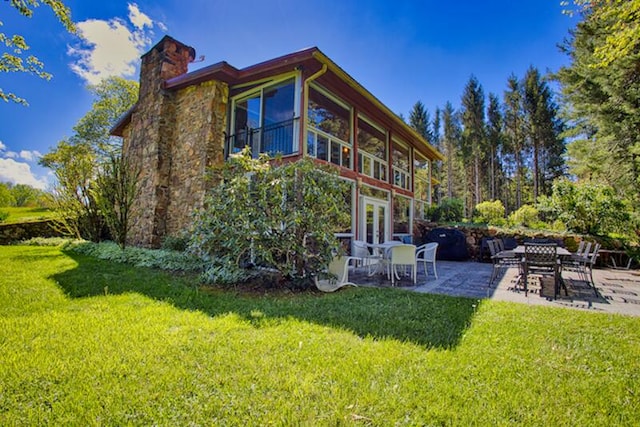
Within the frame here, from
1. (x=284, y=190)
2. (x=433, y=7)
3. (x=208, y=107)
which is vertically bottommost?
(x=284, y=190)

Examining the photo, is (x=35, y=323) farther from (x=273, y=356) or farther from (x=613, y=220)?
(x=613, y=220)

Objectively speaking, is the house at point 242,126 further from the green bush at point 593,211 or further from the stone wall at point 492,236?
the green bush at point 593,211

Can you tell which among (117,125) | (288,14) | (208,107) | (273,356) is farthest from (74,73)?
(273,356)

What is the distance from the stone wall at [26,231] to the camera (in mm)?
12070

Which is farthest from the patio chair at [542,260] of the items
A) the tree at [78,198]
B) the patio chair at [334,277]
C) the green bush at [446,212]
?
the tree at [78,198]

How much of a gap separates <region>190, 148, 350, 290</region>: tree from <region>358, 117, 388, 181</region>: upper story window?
206 inches

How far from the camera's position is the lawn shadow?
3339 mm

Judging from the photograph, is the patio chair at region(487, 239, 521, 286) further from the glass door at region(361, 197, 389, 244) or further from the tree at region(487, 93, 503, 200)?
the tree at region(487, 93, 503, 200)

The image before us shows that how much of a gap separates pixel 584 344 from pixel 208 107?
9601 millimetres

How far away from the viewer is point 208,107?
9000 mm

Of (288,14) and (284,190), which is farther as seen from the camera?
(288,14)

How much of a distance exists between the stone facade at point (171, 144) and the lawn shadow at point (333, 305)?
3.50 metres

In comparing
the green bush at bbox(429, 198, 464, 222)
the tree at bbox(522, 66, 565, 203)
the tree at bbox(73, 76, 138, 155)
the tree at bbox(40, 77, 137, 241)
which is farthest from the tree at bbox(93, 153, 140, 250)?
the tree at bbox(522, 66, 565, 203)

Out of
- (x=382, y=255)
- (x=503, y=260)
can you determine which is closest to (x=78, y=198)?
(x=382, y=255)
